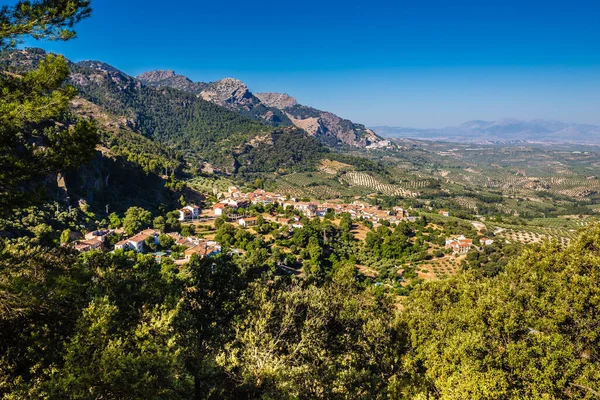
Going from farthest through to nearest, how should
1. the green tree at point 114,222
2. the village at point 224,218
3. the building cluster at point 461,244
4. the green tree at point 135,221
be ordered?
1. the building cluster at point 461,244
2. the green tree at point 114,222
3. the green tree at point 135,221
4. the village at point 224,218

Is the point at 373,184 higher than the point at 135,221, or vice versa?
the point at 135,221

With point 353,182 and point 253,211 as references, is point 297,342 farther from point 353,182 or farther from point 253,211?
point 353,182

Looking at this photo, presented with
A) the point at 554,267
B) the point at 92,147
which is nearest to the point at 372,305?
the point at 554,267

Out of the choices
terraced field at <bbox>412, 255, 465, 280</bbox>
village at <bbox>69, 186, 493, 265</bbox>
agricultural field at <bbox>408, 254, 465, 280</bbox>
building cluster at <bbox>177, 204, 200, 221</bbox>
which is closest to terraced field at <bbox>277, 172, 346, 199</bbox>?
village at <bbox>69, 186, 493, 265</bbox>

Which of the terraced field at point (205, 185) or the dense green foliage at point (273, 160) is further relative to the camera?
the dense green foliage at point (273, 160)

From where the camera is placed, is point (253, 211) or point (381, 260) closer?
point (381, 260)

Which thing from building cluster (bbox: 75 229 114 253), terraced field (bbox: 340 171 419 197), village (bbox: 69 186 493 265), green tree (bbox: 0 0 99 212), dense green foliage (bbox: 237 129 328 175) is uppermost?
green tree (bbox: 0 0 99 212)

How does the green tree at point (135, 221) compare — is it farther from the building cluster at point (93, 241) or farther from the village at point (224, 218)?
the building cluster at point (93, 241)

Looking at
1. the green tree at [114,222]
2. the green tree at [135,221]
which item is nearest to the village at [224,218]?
the green tree at [135,221]

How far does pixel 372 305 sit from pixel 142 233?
45.9 meters

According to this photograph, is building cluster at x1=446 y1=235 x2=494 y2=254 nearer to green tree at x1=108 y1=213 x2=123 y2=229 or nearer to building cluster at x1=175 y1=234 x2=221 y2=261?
building cluster at x1=175 y1=234 x2=221 y2=261

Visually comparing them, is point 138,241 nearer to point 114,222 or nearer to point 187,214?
point 114,222

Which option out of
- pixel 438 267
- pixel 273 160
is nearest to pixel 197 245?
pixel 438 267

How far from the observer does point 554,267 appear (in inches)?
572
